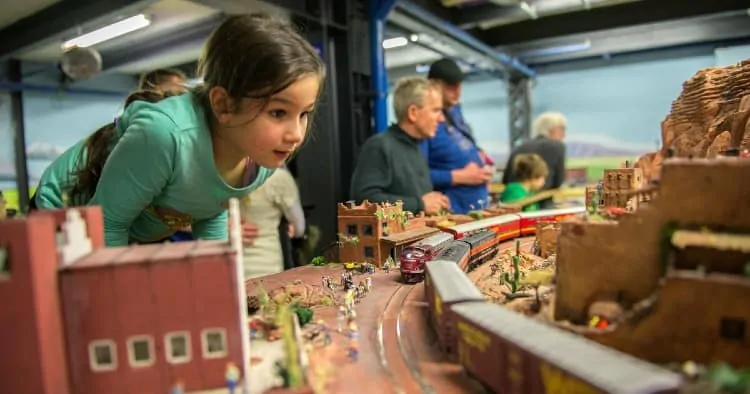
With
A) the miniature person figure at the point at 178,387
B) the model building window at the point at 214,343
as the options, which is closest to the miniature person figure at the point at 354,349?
the model building window at the point at 214,343

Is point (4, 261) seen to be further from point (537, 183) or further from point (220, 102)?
point (537, 183)

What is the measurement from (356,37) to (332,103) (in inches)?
49.3

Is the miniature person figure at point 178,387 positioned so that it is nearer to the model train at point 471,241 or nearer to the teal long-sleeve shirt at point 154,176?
the teal long-sleeve shirt at point 154,176

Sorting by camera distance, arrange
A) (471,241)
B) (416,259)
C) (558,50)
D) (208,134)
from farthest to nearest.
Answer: (558,50)
(471,241)
(416,259)
(208,134)

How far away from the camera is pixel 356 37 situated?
9.05 m

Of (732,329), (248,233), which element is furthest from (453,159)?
(732,329)

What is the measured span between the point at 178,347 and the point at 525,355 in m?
1.65

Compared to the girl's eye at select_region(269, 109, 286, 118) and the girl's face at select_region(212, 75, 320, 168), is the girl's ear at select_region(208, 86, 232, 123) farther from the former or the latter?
the girl's eye at select_region(269, 109, 286, 118)

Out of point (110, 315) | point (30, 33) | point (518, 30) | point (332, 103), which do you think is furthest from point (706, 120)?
point (30, 33)

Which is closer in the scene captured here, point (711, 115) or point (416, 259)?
point (416, 259)

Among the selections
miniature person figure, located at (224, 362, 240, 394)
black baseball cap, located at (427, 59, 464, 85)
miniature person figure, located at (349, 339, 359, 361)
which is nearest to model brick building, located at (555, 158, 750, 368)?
miniature person figure, located at (349, 339, 359, 361)

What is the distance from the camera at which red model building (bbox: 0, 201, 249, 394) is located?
239cm

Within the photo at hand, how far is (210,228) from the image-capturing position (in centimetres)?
465

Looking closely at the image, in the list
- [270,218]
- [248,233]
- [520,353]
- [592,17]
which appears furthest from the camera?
[592,17]
